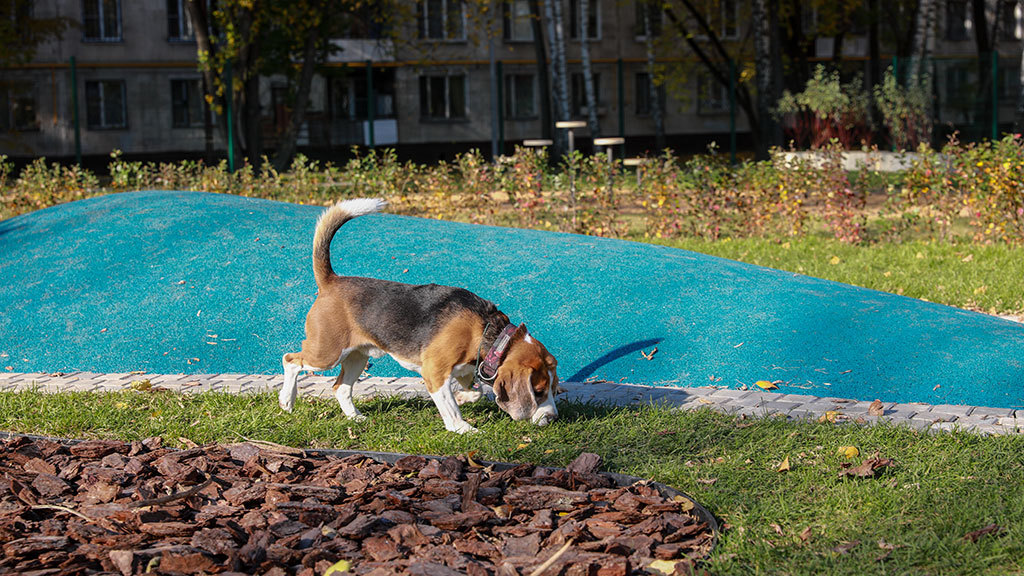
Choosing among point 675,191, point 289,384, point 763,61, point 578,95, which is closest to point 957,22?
point 578,95

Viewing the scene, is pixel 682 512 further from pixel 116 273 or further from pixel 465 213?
pixel 465 213

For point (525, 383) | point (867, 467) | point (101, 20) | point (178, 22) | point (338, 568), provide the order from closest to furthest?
point (338, 568)
point (867, 467)
point (525, 383)
point (101, 20)
point (178, 22)

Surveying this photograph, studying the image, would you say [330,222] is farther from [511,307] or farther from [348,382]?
[511,307]

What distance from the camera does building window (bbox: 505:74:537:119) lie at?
42872mm

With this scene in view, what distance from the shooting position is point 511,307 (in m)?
7.82

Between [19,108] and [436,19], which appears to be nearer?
[19,108]

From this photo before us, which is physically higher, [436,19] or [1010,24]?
[1010,24]

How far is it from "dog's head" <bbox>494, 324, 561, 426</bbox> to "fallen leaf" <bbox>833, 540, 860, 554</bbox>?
1768 millimetres

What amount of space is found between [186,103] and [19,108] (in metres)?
5.60

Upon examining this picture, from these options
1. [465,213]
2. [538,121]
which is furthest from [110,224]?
[538,121]

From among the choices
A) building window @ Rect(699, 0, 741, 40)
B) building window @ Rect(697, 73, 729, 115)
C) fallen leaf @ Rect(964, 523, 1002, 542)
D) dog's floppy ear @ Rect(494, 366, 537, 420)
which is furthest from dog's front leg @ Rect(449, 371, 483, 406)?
building window @ Rect(697, 73, 729, 115)

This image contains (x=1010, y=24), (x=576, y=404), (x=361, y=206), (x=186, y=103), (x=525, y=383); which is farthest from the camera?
(x=1010, y=24)

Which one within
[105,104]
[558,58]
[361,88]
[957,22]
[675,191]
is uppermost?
[957,22]

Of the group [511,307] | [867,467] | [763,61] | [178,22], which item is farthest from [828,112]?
[178,22]
